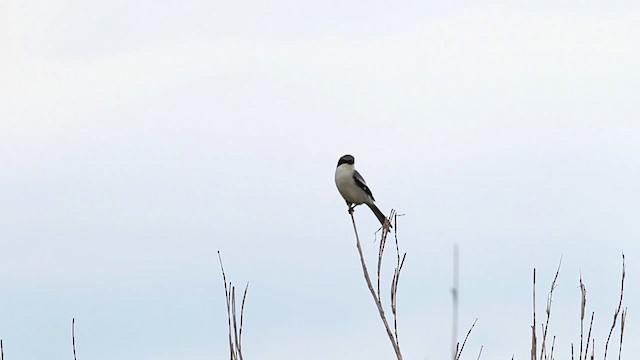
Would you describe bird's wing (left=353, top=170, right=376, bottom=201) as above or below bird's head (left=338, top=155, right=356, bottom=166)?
below

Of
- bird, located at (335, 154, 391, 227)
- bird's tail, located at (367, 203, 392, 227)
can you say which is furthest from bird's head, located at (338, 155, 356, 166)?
bird's tail, located at (367, 203, 392, 227)

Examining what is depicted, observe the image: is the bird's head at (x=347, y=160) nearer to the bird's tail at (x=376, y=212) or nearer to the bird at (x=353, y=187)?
the bird at (x=353, y=187)

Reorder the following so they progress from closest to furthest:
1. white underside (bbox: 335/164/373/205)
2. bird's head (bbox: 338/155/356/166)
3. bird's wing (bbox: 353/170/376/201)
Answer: white underside (bbox: 335/164/373/205)
bird's wing (bbox: 353/170/376/201)
bird's head (bbox: 338/155/356/166)

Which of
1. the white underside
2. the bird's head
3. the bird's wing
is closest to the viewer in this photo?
the white underside

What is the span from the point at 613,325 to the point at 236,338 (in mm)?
1748

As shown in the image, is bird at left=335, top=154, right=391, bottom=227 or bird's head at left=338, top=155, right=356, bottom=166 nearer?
bird at left=335, top=154, right=391, bottom=227

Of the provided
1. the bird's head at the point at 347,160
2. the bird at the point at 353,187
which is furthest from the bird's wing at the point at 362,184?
the bird's head at the point at 347,160

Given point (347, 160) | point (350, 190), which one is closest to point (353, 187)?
point (350, 190)

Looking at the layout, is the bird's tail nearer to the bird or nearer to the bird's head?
the bird

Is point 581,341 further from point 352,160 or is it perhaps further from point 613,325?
point 352,160

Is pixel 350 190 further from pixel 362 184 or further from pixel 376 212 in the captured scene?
pixel 376 212

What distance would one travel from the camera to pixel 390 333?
5.00m

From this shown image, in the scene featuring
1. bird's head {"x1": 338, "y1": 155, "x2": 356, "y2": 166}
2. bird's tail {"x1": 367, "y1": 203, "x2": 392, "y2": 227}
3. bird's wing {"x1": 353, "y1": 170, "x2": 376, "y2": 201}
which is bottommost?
bird's tail {"x1": 367, "y1": 203, "x2": 392, "y2": 227}

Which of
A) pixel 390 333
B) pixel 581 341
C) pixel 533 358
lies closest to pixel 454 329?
pixel 390 333
